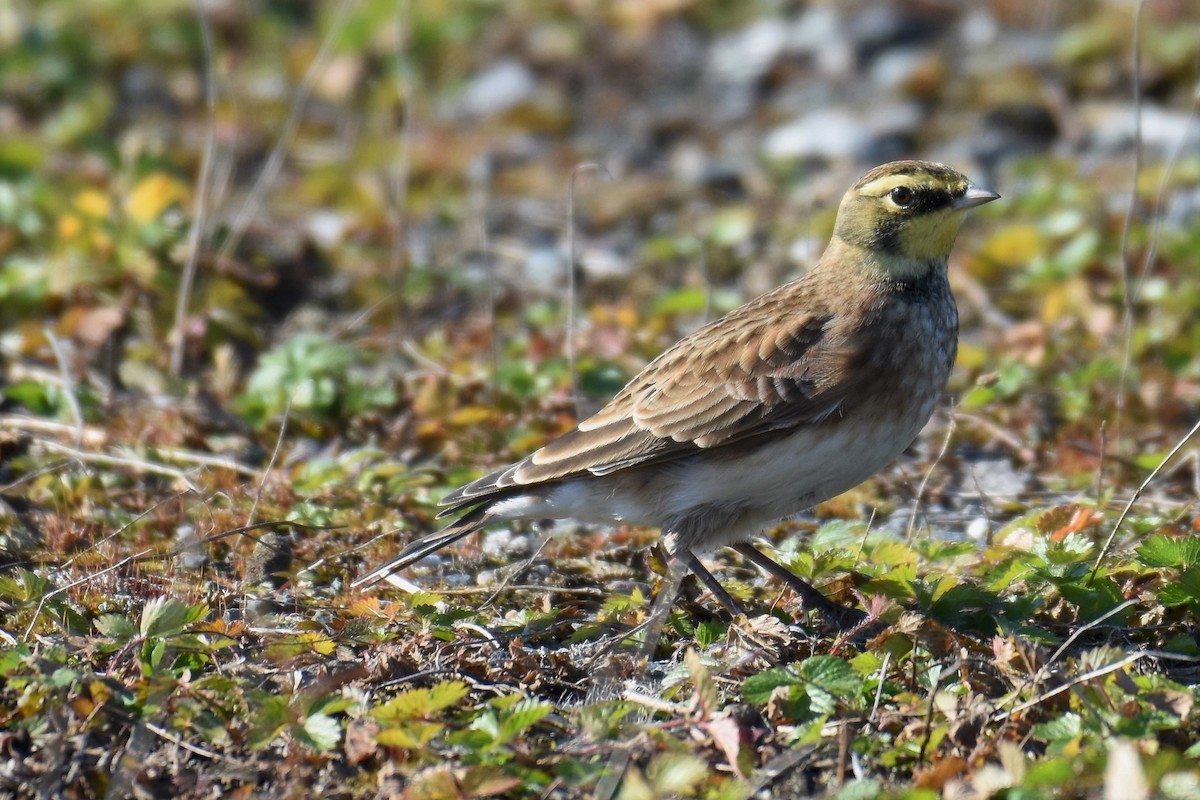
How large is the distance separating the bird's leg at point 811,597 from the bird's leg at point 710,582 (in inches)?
6.6

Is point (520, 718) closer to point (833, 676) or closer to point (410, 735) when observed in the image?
point (410, 735)

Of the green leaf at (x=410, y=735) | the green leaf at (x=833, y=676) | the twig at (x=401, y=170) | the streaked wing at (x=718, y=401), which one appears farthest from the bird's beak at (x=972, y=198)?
→ the twig at (x=401, y=170)

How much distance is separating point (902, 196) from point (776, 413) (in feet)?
3.14

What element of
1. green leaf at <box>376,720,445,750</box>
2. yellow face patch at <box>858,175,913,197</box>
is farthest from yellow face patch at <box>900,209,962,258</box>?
green leaf at <box>376,720,445,750</box>

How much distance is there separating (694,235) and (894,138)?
1.77 metres

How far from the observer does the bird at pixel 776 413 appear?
16.4 ft

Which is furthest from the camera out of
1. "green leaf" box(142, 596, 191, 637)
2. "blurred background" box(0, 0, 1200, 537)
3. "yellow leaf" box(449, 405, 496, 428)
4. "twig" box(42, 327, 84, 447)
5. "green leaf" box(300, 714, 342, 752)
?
"blurred background" box(0, 0, 1200, 537)

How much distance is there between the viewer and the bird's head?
5348mm

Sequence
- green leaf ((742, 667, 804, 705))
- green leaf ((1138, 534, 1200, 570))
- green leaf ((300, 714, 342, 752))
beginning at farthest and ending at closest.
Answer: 1. green leaf ((1138, 534, 1200, 570))
2. green leaf ((742, 667, 804, 705))
3. green leaf ((300, 714, 342, 752))

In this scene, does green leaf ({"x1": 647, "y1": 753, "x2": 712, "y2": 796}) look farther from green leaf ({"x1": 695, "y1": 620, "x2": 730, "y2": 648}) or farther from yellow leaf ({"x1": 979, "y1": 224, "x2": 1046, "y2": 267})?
yellow leaf ({"x1": 979, "y1": 224, "x2": 1046, "y2": 267})

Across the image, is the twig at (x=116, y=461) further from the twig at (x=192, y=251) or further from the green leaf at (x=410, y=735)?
the green leaf at (x=410, y=735)

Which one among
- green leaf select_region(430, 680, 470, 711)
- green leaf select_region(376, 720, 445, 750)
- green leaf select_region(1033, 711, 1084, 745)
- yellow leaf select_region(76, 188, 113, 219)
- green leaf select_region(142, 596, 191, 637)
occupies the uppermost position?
green leaf select_region(1033, 711, 1084, 745)

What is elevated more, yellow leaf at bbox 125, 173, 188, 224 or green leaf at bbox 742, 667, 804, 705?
green leaf at bbox 742, 667, 804, 705

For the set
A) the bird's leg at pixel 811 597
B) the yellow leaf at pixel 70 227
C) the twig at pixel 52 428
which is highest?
the bird's leg at pixel 811 597
